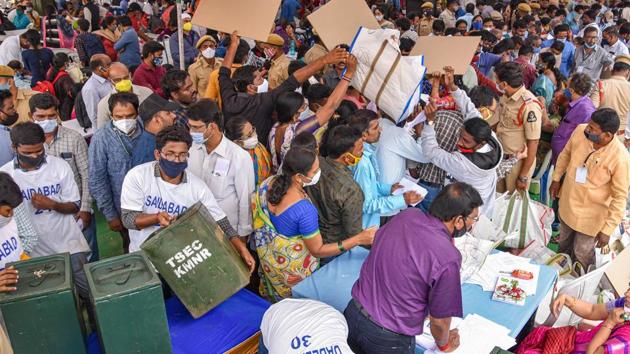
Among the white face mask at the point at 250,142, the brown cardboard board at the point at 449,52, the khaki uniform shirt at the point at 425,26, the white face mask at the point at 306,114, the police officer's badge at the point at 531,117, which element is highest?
the khaki uniform shirt at the point at 425,26

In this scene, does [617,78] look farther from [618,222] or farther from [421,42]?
[421,42]

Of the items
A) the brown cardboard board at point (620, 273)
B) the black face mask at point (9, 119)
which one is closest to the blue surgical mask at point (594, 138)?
the brown cardboard board at point (620, 273)

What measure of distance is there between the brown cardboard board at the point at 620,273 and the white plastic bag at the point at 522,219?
72 centimetres

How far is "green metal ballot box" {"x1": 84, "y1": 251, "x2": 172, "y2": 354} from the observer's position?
205 centimetres

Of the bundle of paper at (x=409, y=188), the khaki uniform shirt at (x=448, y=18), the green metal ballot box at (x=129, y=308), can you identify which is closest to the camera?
the green metal ballot box at (x=129, y=308)

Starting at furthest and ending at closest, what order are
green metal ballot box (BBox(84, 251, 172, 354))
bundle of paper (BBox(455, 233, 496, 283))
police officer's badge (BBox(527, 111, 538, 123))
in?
police officer's badge (BBox(527, 111, 538, 123)), bundle of paper (BBox(455, 233, 496, 283)), green metal ballot box (BBox(84, 251, 172, 354))

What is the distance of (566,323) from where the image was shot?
131 inches

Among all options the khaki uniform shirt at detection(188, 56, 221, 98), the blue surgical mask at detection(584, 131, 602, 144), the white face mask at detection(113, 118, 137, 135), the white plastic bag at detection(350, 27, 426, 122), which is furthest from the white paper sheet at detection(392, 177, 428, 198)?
the khaki uniform shirt at detection(188, 56, 221, 98)

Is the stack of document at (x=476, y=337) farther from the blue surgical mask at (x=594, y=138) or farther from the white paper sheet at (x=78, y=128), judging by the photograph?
the white paper sheet at (x=78, y=128)

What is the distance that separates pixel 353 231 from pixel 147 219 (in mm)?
1169

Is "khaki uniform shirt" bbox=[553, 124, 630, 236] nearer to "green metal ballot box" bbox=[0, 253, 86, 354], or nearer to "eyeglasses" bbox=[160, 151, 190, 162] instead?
"eyeglasses" bbox=[160, 151, 190, 162]

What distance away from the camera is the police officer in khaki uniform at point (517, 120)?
4.38 meters

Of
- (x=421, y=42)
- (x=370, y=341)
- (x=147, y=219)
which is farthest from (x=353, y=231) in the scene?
(x=421, y=42)

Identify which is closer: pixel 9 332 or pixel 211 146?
pixel 9 332
